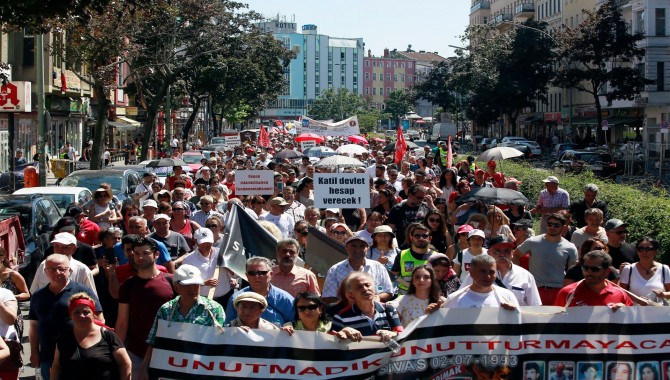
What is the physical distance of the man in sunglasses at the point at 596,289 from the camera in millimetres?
7727

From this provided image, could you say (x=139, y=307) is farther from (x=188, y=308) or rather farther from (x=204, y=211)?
(x=204, y=211)

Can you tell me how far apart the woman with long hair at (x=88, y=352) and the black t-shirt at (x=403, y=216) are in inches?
284

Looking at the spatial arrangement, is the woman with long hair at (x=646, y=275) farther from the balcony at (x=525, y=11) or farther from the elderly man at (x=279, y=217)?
the balcony at (x=525, y=11)

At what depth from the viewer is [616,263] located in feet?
35.2

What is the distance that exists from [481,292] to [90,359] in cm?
259

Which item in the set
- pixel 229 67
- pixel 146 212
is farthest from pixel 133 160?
pixel 146 212

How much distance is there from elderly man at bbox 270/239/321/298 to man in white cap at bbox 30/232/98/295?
1512mm

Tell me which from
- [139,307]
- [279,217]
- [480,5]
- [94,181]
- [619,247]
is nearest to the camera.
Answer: [139,307]

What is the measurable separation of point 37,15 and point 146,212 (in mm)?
3980

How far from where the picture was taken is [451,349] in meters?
6.87

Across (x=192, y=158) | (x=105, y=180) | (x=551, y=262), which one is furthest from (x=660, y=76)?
(x=551, y=262)

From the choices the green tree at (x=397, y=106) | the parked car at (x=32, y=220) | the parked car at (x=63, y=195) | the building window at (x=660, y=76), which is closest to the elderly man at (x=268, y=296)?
the parked car at (x=32, y=220)

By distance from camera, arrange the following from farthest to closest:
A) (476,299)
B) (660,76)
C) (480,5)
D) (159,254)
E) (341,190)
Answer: (480,5)
(660,76)
(341,190)
(159,254)
(476,299)

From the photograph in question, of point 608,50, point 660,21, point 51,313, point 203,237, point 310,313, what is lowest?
point 51,313
